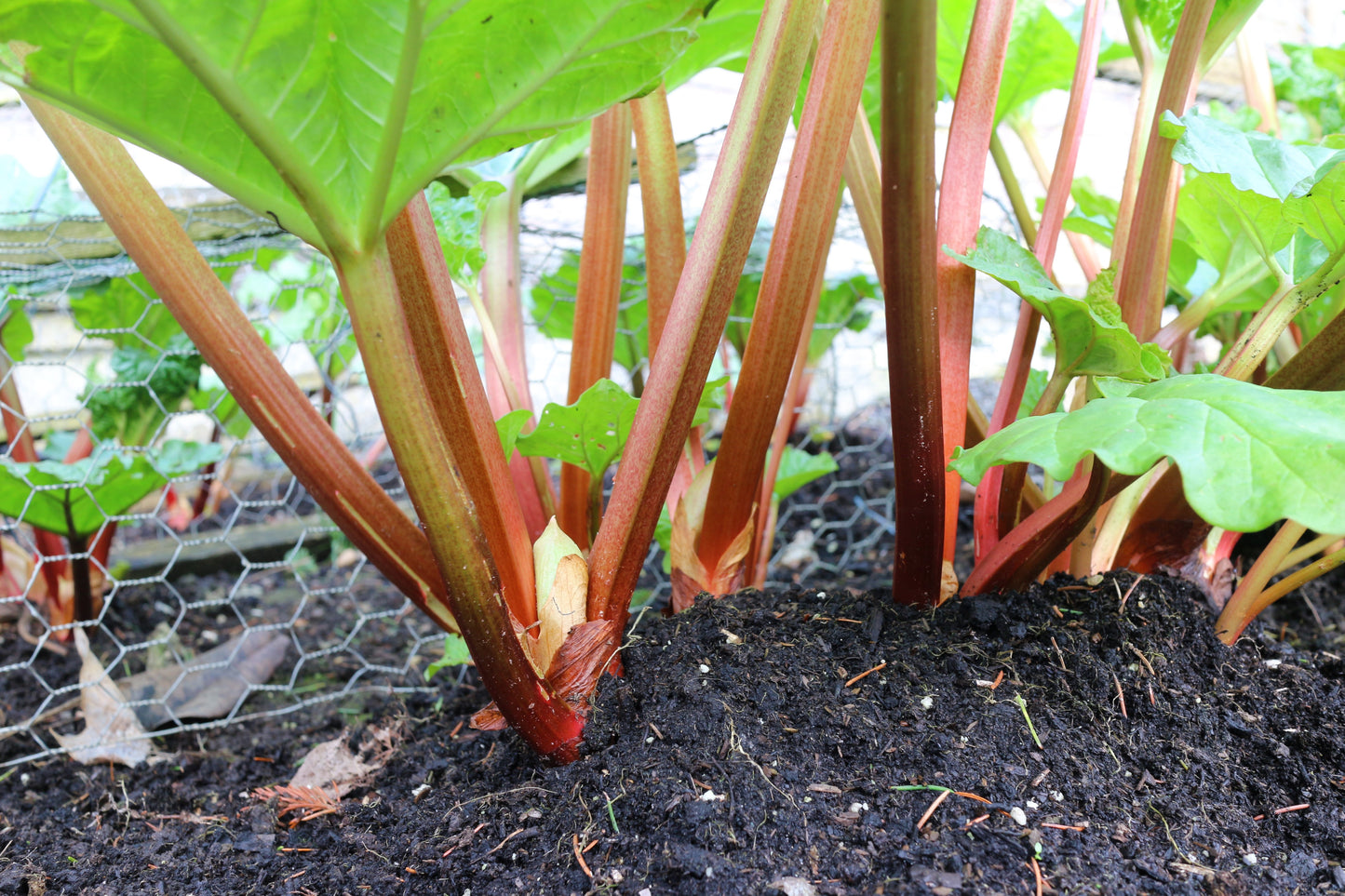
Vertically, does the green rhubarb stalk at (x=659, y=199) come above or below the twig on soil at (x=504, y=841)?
above

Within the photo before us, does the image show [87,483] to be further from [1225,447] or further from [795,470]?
[1225,447]

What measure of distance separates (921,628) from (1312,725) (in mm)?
338

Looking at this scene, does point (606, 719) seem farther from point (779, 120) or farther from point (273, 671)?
point (273, 671)

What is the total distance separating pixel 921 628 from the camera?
77 centimetres

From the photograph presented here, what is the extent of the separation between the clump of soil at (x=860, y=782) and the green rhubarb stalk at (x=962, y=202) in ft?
0.52

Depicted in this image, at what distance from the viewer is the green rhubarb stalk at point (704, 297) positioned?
0.67 meters

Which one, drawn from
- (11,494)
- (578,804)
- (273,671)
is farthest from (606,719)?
(11,494)

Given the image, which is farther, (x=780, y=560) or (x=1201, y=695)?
(x=780, y=560)

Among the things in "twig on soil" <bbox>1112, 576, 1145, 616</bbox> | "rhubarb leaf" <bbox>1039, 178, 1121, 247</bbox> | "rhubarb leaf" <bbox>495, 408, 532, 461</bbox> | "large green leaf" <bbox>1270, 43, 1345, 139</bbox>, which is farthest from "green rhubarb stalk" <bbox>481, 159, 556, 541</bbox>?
"large green leaf" <bbox>1270, 43, 1345, 139</bbox>

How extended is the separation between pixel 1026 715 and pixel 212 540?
51.4 inches

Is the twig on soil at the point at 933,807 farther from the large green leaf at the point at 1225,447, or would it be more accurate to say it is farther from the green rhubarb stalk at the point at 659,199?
the green rhubarb stalk at the point at 659,199

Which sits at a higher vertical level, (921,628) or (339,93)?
(339,93)

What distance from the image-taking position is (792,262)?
0.75m

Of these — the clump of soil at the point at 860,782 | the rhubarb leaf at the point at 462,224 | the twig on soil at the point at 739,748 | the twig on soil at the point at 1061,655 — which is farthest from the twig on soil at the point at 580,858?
the rhubarb leaf at the point at 462,224
